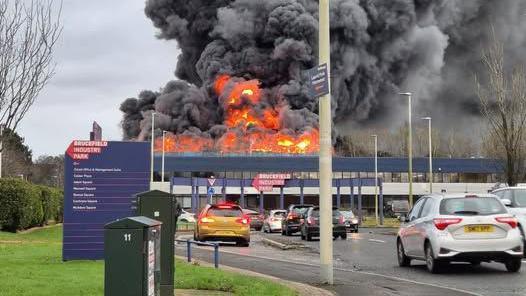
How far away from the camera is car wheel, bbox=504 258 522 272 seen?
1310cm

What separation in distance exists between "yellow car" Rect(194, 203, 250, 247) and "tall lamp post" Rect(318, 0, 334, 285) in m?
11.7

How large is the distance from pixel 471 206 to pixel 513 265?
1.41m

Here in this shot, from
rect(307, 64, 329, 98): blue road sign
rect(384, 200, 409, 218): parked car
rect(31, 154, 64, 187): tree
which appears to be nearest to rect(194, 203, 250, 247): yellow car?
rect(307, 64, 329, 98): blue road sign

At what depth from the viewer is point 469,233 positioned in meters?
12.7

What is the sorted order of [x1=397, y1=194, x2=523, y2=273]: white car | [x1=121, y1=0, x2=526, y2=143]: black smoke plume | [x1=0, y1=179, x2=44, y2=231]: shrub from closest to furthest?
[x1=397, y1=194, x2=523, y2=273]: white car
[x1=0, y1=179, x2=44, y2=231]: shrub
[x1=121, y1=0, x2=526, y2=143]: black smoke plume

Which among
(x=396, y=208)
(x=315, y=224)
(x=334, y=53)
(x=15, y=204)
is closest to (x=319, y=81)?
(x=315, y=224)

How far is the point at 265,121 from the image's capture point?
89.3 metres

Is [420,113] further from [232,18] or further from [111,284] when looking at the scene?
[111,284]

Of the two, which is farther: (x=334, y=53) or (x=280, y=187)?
(x=334, y=53)

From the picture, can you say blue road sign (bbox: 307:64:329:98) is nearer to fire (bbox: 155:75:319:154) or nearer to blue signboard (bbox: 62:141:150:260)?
blue signboard (bbox: 62:141:150:260)

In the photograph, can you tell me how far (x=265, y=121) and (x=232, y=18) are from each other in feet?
47.1

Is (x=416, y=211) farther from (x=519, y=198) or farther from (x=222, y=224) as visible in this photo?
(x=222, y=224)

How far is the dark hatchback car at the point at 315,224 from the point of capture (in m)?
27.7

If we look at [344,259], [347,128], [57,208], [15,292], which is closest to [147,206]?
[15,292]
